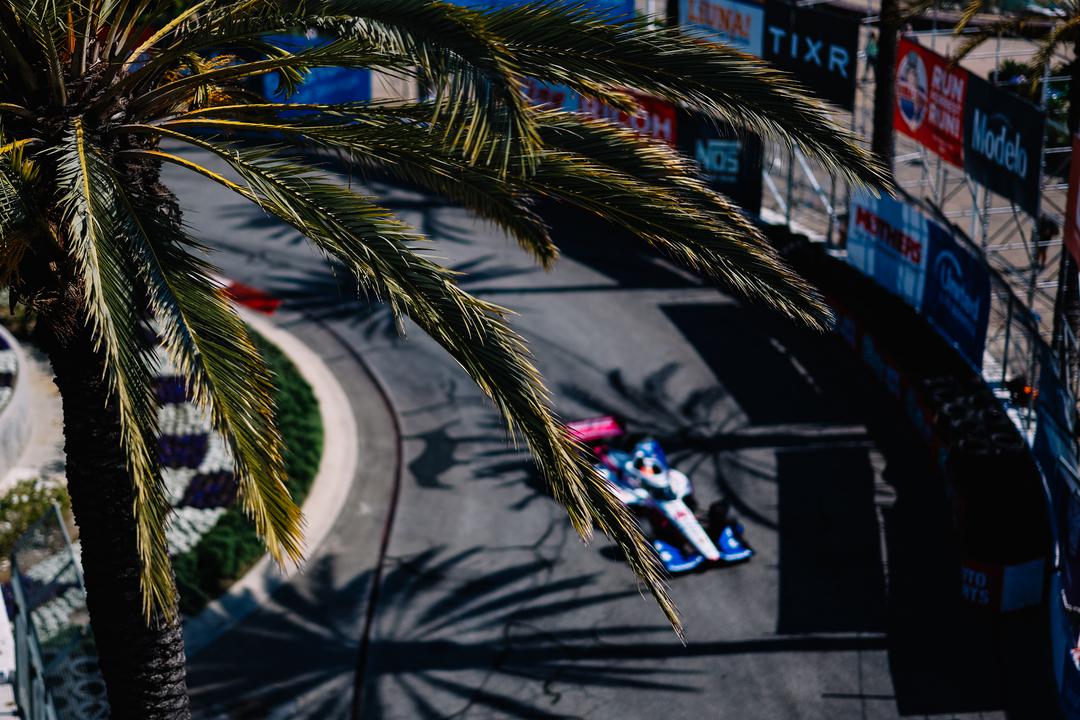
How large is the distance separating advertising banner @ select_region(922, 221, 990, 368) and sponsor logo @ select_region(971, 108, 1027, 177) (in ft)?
5.09

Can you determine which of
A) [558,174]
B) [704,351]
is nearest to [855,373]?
[704,351]

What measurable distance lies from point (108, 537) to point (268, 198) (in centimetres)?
324

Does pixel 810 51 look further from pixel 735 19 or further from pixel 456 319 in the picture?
pixel 456 319

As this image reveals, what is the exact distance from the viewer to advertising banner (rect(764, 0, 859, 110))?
88.4 ft

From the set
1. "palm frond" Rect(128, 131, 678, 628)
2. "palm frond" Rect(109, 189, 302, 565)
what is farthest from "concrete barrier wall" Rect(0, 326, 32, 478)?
"palm frond" Rect(128, 131, 678, 628)

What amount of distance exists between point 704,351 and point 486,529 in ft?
25.4

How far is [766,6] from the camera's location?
1177 inches

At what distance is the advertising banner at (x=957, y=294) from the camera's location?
21453 mm

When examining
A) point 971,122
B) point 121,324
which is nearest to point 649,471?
point 971,122

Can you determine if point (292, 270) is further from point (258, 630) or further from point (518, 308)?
point (258, 630)

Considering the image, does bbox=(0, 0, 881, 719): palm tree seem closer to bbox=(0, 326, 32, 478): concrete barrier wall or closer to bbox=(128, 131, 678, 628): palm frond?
bbox=(128, 131, 678, 628): palm frond

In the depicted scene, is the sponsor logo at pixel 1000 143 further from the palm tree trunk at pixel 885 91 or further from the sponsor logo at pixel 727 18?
the sponsor logo at pixel 727 18

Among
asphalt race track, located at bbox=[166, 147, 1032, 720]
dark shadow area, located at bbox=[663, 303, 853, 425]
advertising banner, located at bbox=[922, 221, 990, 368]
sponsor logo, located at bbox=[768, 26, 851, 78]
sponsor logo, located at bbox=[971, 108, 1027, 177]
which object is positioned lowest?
asphalt race track, located at bbox=[166, 147, 1032, 720]

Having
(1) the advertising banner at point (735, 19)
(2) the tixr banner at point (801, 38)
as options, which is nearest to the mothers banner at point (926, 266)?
(2) the tixr banner at point (801, 38)
